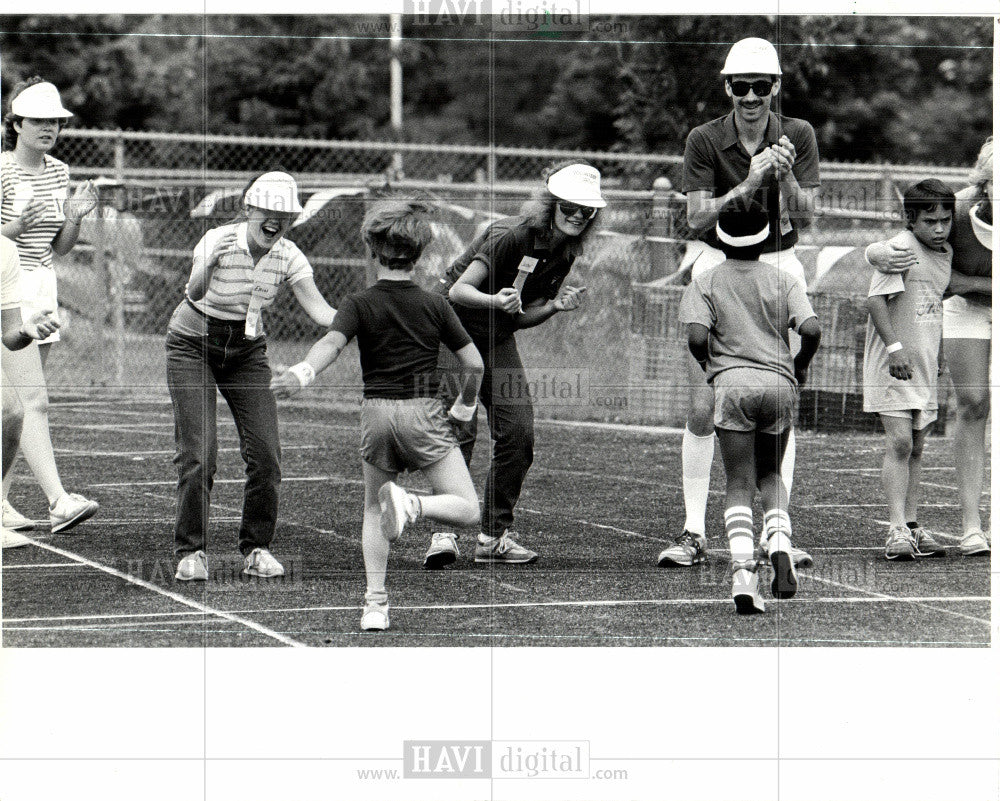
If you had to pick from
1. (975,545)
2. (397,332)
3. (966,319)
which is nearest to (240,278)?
(397,332)

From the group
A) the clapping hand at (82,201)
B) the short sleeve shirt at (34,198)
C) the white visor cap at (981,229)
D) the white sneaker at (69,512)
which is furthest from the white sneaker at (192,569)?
the white visor cap at (981,229)

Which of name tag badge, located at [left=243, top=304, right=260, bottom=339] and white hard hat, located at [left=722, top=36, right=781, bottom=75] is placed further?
white hard hat, located at [left=722, top=36, right=781, bottom=75]

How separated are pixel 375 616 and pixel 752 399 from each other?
1.84 meters

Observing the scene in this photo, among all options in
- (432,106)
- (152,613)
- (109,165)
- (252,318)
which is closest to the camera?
(152,613)

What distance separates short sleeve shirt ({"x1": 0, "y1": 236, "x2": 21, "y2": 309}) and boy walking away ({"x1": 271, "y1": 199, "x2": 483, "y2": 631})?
5.73ft

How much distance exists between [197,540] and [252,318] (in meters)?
1.08

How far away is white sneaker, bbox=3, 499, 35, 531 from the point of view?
855 cm

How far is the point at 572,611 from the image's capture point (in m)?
7.04

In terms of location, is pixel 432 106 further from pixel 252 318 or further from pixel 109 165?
pixel 252 318

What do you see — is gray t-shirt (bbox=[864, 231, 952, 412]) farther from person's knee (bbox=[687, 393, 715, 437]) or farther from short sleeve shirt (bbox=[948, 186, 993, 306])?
person's knee (bbox=[687, 393, 715, 437])

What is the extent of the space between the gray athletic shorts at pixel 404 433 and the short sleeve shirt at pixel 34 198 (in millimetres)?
2496
